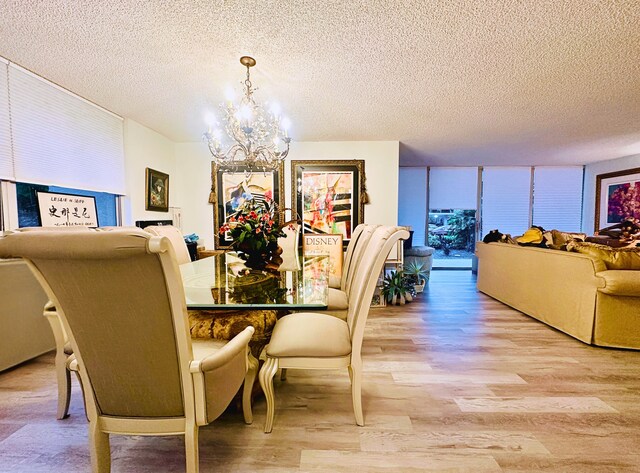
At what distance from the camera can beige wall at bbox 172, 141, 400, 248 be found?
422 centimetres

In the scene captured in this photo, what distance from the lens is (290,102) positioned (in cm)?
284

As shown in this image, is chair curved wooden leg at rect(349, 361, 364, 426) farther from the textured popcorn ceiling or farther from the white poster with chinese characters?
the white poster with chinese characters

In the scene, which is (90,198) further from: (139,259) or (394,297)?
(394,297)

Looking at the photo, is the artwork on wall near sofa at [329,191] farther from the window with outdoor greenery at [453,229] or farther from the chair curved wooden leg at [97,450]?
the chair curved wooden leg at [97,450]

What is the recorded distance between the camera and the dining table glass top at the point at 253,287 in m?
1.26

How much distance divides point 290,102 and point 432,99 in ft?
4.74

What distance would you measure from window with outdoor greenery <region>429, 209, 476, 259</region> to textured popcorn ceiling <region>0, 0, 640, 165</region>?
2.97 metres

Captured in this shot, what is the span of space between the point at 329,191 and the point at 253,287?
2899 millimetres

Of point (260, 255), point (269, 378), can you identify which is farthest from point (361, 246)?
point (269, 378)

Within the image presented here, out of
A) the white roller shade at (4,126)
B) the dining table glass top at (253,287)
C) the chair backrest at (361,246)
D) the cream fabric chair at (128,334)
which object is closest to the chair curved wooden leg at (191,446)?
the cream fabric chair at (128,334)

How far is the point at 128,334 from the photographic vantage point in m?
0.86

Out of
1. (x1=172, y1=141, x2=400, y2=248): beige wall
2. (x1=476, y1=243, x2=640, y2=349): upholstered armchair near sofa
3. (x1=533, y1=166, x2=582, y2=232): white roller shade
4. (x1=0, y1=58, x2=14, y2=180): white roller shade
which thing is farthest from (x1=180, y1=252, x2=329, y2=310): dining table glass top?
(x1=533, y1=166, x2=582, y2=232): white roller shade

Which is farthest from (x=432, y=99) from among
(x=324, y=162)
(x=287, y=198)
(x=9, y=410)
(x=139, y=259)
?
(x=9, y=410)

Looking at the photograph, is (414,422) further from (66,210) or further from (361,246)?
(66,210)
